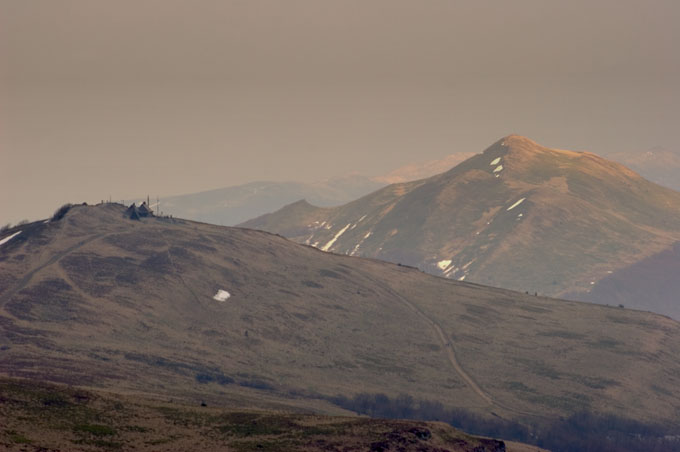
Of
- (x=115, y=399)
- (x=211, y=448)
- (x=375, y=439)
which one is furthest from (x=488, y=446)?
(x=115, y=399)

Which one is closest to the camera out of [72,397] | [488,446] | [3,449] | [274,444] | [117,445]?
[3,449]

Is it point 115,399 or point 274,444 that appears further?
point 115,399

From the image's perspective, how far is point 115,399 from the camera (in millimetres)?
171750

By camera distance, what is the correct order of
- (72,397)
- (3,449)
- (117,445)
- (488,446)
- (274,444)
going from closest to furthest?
(3,449) → (117,445) → (274,444) → (72,397) → (488,446)

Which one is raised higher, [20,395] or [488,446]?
[20,395]

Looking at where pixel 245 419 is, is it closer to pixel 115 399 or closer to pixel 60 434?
pixel 115 399

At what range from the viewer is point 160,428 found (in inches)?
6137

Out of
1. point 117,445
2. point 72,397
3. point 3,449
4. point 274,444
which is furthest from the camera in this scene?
point 72,397

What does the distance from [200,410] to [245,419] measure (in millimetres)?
10766

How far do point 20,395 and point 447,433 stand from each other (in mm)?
80155

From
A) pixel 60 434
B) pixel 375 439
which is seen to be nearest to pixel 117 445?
pixel 60 434

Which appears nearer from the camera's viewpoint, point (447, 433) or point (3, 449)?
point (3, 449)

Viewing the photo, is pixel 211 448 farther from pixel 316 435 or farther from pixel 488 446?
pixel 488 446

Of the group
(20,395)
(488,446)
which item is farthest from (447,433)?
(20,395)
